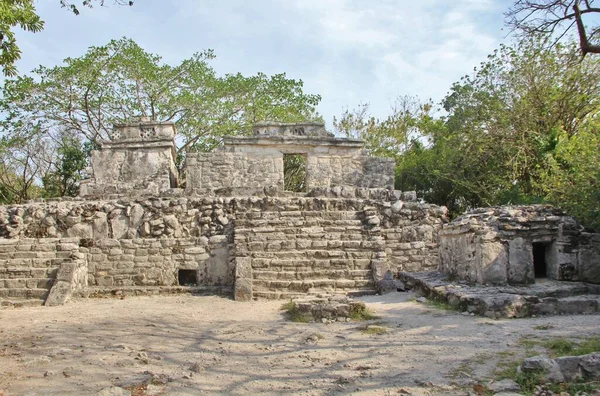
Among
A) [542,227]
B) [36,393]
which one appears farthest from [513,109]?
[36,393]

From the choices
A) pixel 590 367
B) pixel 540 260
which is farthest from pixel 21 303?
pixel 540 260

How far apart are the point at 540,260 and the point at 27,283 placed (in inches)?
337

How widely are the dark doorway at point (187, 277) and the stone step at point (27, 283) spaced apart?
2.18 meters

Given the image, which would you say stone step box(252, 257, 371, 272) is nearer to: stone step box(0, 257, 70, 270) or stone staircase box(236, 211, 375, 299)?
stone staircase box(236, 211, 375, 299)

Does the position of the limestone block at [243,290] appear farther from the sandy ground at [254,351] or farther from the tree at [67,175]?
the tree at [67,175]

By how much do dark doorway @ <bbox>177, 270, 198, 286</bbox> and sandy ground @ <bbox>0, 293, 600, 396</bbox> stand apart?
7.87ft

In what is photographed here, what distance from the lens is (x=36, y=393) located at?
3.53m

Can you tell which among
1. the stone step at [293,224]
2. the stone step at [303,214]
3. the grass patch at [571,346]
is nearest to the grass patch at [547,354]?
the grass patch at [571,346]

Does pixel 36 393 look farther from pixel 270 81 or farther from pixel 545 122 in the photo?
pixel 270 81

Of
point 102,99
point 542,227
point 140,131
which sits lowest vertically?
point 542,227

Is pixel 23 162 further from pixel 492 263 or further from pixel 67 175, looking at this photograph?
pixel 492 263

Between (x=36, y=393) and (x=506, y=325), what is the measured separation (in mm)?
4571

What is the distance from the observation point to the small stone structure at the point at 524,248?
6949 mm

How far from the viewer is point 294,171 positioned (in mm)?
21578
